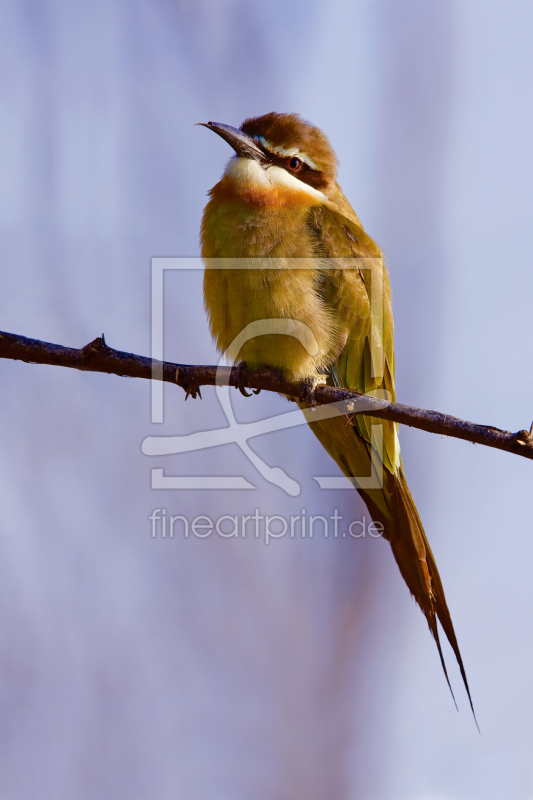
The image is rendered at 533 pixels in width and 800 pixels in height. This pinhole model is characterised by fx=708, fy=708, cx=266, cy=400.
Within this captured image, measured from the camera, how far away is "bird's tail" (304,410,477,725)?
2.27 m

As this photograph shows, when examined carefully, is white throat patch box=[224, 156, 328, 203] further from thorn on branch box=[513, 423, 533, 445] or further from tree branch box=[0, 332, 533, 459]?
thorn on branch box=[513, 423, 533, 445]

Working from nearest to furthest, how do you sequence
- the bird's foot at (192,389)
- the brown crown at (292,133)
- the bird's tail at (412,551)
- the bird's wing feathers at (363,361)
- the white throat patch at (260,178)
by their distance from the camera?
the bird's foot at (192,389)
the bird's tail at (412,551)
the bird's wing feathers at (363,361)
the white throat patch at (260,178)
the brown crown at (292,133)

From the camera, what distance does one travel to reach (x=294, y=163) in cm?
282

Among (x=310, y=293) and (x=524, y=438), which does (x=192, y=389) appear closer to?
(x=310, y=293)

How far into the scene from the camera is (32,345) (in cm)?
179

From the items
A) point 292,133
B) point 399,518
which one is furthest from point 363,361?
point 292,133

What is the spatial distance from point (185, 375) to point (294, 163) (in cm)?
128

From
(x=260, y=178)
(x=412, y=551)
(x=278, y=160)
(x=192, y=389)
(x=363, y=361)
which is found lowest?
(x=412, y=551)

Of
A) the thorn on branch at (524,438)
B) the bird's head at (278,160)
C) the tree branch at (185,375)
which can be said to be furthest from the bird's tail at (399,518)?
the bird's head at (278,160)

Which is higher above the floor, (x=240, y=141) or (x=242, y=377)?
(x=240, y=141)

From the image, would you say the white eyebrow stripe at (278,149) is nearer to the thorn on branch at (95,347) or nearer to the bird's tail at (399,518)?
the bird's tail at (399,518)

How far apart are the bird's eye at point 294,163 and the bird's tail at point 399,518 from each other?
1.03m

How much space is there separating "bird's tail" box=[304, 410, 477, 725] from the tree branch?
0.61 metres

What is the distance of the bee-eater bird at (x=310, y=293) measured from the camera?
7.96ft
